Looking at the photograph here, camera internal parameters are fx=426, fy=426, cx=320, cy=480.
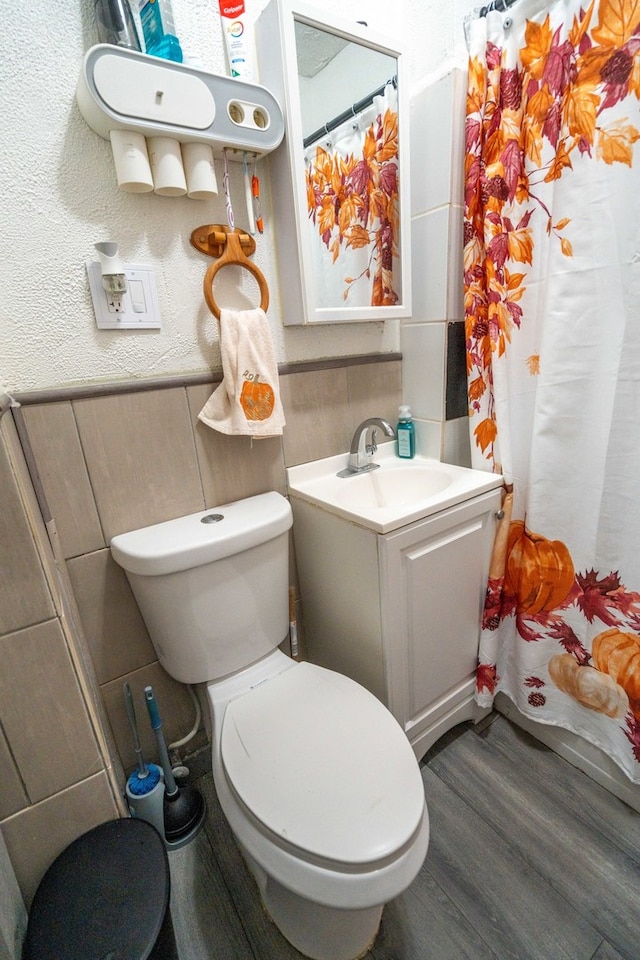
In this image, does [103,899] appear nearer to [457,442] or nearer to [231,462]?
[231,462]

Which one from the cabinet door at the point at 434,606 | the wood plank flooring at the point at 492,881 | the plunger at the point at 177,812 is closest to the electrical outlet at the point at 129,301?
the cabinet door at the point at 434,606

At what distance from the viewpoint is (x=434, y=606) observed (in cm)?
113

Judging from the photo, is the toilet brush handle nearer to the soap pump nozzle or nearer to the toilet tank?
the toilet tank

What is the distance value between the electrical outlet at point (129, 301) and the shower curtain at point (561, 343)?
0.83 metres

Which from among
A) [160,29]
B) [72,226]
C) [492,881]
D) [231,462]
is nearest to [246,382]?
[231,462]

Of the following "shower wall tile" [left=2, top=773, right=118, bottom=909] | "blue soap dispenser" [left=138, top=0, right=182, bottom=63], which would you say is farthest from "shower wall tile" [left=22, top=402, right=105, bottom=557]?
"blue soap dispenser" [left=138, top=0, right=182, bottom=63]

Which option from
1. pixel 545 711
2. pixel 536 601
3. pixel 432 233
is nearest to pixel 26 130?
pixel 432 233

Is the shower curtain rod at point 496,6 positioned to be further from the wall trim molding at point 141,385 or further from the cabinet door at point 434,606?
the cabinet door at point 434,606

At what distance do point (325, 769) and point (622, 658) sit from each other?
796 mm

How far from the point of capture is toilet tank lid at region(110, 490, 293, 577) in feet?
2.99

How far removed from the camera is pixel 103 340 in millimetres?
941

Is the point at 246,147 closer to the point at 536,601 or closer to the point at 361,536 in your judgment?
the point at 361,536

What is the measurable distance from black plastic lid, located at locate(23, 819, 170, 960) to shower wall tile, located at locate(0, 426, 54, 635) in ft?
1.40

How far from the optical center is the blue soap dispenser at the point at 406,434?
1.40 meters
